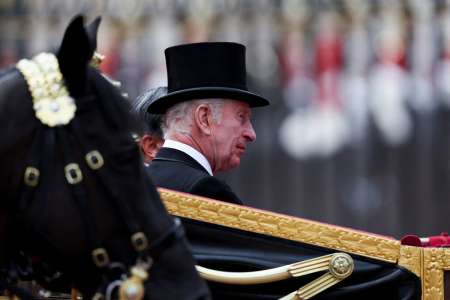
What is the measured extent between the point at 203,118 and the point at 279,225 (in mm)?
656

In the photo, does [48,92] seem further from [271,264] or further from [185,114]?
[185,114]

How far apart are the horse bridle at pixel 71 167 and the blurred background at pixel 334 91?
696cm

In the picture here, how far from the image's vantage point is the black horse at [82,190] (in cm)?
307

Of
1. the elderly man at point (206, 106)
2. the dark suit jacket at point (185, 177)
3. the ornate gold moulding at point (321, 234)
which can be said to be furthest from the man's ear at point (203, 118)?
the ornate gold moulding at point (321, 234)

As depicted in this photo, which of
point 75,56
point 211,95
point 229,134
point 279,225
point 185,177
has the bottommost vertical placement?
point 279,225

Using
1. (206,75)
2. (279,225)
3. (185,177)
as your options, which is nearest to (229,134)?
(206,75)

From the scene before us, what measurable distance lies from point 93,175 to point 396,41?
7473mm

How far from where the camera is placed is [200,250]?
4.19 m

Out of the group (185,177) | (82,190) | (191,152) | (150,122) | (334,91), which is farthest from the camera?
(334,91)

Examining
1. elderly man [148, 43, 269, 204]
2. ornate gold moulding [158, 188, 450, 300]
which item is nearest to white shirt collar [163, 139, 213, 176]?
elderly man [148, 43, 269, 204]

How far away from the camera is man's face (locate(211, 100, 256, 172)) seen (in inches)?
187

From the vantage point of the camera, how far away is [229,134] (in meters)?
4.77

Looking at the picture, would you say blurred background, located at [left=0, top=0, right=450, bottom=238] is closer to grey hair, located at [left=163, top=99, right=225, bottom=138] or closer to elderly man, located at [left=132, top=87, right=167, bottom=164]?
elderly man, located at [left=132, top=87, right=167, bottom=164]

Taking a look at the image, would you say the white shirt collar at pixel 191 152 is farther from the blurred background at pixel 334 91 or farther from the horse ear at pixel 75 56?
the blurred background at pixel 334 91
